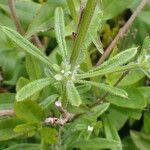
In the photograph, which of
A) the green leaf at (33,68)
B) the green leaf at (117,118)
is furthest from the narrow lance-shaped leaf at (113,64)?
the green leaf at (117,118)

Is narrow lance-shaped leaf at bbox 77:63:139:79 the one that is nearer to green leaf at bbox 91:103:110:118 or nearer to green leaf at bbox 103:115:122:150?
green leaf at bbox 91:103:110:118

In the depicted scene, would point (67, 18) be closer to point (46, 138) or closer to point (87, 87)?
point (87, 87)

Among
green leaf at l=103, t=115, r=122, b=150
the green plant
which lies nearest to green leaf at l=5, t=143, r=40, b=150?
the green plant

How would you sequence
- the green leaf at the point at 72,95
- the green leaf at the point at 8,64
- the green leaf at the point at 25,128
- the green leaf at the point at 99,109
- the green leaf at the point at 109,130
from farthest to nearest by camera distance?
1. the green leaf at the point at 8,64
2. the green leaf at the point at 109,130
3. the green leaf at the point at 99,109
4. the green leaf at the point at 25,128
5. the green leaf at the point at 72,95

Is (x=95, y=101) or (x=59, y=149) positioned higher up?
(x=95, y=101)

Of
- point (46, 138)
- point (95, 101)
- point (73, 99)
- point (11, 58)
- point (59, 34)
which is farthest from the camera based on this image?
point (11, 58)

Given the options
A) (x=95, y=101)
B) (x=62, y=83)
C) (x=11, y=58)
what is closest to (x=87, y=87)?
(x=95, y=101)

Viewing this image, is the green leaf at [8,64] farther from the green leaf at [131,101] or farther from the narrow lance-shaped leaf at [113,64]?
the narrow lance-shaped leaf at [113,64]
